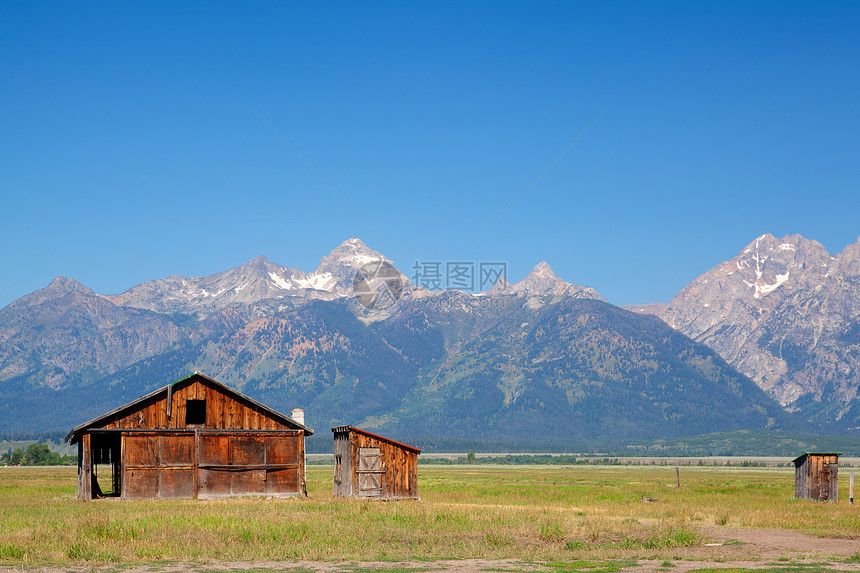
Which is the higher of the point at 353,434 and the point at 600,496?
the point at 353,434

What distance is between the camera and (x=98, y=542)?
28156 millimetres

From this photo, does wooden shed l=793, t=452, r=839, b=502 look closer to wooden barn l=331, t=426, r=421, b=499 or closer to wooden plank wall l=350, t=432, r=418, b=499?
wooden plank wall l=350, t=432, r=418, b=499

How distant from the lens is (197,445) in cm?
4991

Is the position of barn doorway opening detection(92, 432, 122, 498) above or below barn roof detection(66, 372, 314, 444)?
below

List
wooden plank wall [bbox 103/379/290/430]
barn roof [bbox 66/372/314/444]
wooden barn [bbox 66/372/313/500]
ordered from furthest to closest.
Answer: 1. wooden plank wall [bbox 103/379/290/430]
2. wooden barn [bbox 66/372/313/500]
3. barn roof [bbox 66/372/314/444]

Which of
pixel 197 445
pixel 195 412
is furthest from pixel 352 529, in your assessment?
pixel 195 412

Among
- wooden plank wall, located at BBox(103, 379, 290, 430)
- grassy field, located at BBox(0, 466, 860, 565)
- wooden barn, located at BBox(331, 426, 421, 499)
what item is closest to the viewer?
grassy field, located at BBox(0, 466, 860, 565)

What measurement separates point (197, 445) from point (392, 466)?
11.0 meters

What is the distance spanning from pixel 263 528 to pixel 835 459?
35687 mm

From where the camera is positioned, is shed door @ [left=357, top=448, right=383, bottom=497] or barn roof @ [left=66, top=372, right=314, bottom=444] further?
shed door @ [left=357, top=448, right=383, bottom=497]

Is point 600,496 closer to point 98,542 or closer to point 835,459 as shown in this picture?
point 835,459

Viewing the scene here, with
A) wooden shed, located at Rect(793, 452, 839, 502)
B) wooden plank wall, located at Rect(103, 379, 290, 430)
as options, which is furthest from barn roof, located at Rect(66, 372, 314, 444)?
Answer: wooden shed, located at Rect(793, 452, 839, 502)

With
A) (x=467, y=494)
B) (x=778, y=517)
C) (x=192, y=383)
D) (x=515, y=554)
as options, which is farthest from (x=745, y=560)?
(x=467, y=494)

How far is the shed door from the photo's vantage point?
168 ft
